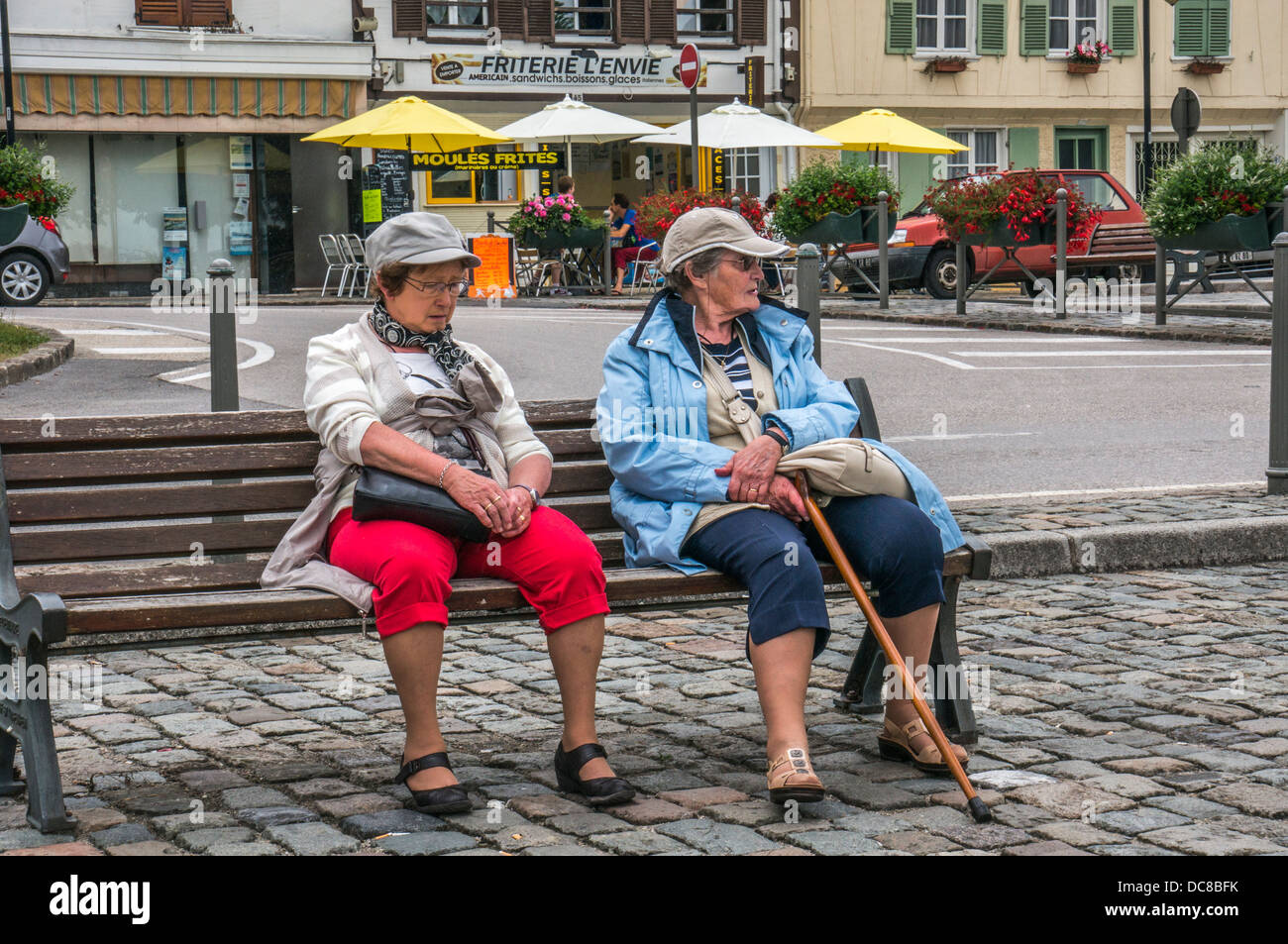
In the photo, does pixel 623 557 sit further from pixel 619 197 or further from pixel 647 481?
pixel 619 197

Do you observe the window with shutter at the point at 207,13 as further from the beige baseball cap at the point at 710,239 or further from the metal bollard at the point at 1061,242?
the beige baseball cap at the point at 710,239

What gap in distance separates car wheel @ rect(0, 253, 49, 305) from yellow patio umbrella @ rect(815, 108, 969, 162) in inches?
477

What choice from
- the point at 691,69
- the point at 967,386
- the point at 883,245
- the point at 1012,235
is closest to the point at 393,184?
the point at 691,69

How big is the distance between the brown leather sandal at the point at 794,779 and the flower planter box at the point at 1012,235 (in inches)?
657

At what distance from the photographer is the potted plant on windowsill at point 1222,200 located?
56.0 ft

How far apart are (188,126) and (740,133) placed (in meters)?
9.20

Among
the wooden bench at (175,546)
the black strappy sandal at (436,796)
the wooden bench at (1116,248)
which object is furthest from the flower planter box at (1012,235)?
Result: the black strappy sandal at (436,796)

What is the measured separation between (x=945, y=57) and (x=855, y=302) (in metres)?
15.0

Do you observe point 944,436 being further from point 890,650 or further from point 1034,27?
point 1034,27

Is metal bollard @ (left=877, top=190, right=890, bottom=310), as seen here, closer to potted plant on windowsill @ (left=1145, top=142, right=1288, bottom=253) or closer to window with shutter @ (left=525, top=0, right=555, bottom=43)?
potted plant on windowsill @ (left=1145, top=142, right=1288, bottom=253)

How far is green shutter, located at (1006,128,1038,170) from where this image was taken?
37.3 metres

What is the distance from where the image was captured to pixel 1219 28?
127ft

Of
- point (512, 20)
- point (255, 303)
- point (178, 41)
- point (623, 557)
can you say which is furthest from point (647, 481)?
point (512, 20)

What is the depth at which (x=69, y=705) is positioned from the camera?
5270 mm
